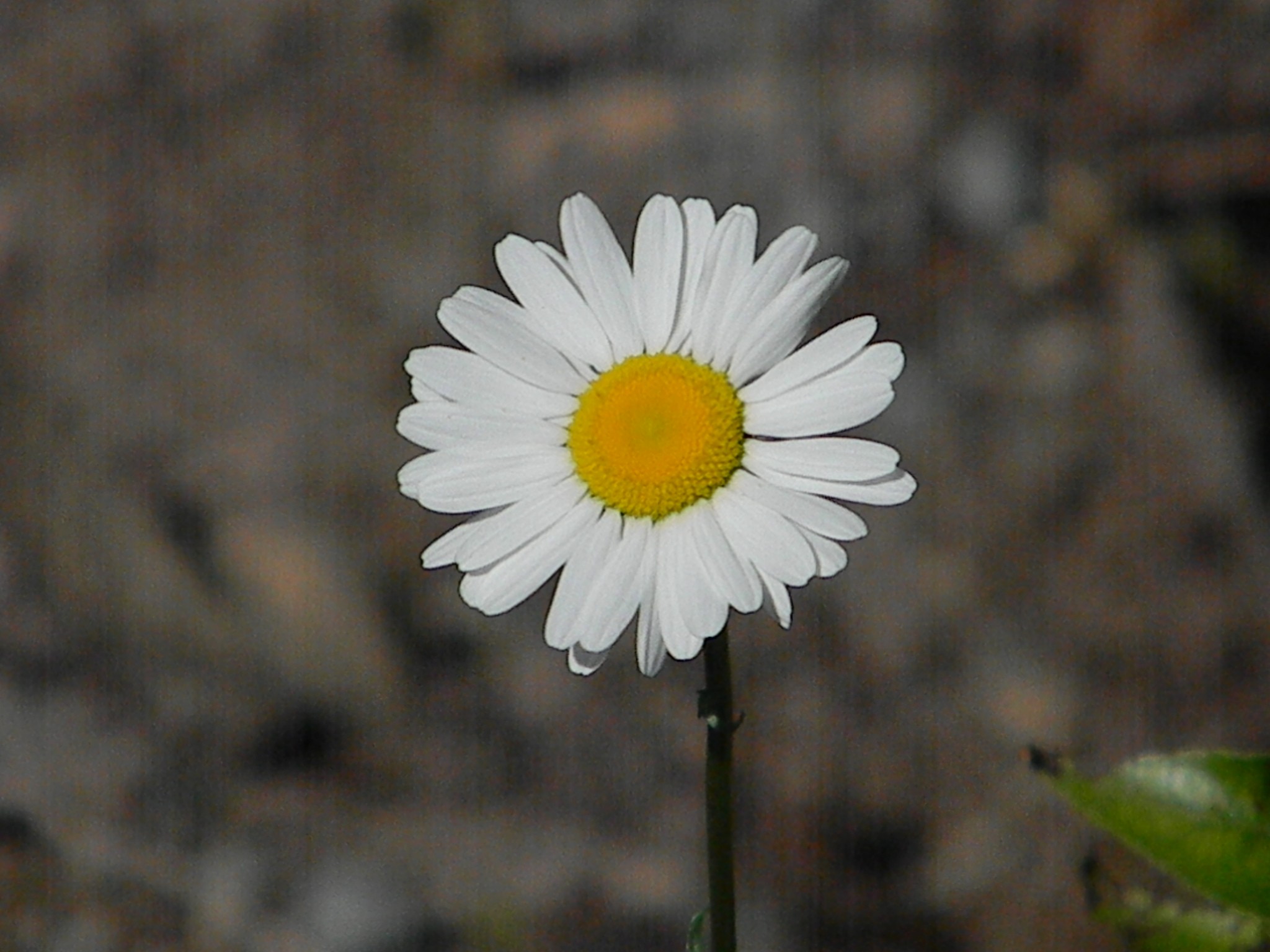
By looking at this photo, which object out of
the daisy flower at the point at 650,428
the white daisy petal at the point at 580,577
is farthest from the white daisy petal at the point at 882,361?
the white daisy petal at the point at 580,577

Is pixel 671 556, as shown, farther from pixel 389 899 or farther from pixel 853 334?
pixel 389 899

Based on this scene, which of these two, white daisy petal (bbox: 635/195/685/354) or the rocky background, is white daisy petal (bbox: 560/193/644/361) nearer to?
white daisy petal (bbox: 635/195/685/354)

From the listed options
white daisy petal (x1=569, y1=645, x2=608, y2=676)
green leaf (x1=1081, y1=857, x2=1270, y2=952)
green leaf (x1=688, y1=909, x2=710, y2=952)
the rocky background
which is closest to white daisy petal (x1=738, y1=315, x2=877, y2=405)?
white daisy petal (x1=569, y1=645, x2=608, y2=676)

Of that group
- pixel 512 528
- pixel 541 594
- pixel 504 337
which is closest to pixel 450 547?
pixel 512 528

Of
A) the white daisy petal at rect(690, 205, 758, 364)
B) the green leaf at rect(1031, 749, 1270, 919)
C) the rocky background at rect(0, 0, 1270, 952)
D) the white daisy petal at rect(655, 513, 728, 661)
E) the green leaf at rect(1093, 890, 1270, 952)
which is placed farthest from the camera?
the rocky background at rect(0, 0, 1270, 952)

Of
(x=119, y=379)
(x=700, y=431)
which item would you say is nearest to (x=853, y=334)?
(x=700, y=431)

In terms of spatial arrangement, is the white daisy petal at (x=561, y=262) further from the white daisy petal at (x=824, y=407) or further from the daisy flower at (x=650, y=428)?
the white daisy petal at (x=824, y=407)
